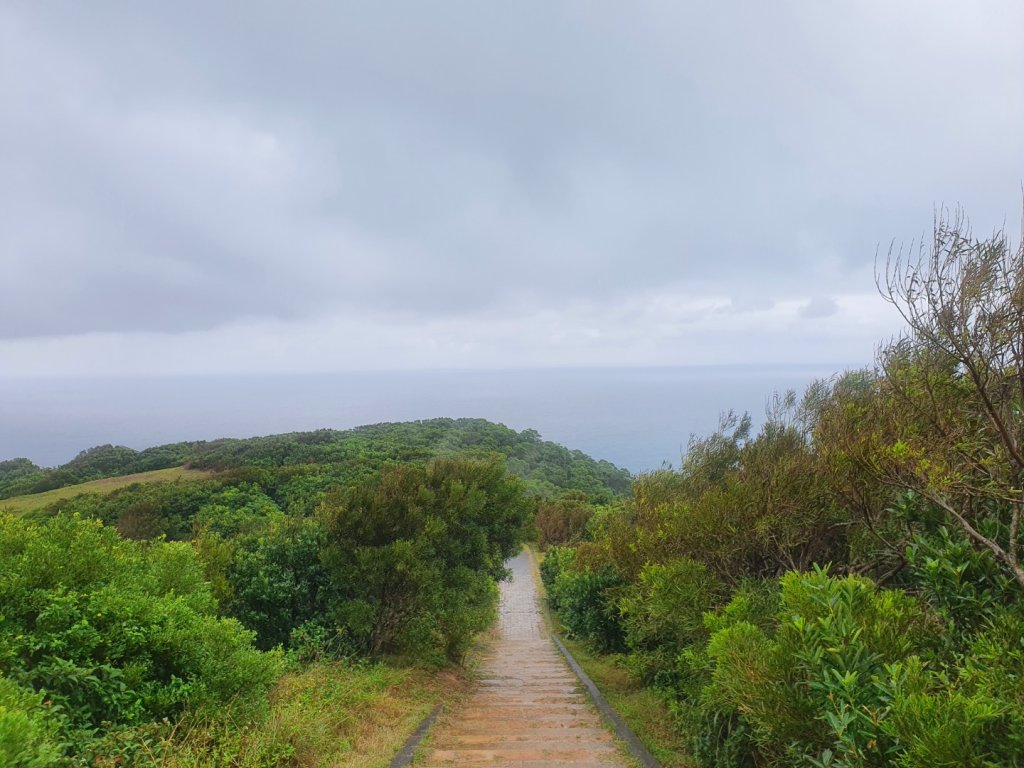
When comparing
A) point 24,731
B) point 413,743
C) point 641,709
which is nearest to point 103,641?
point 24,731

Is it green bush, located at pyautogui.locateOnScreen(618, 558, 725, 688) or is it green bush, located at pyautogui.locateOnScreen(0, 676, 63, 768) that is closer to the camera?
green bush, located at pyautogui.locateOnScreen(0, 676, 63, 768)

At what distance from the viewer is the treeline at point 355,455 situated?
175ft

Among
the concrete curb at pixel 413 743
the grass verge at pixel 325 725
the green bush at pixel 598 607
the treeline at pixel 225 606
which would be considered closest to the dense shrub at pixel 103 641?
the treeline at pixel 225 606

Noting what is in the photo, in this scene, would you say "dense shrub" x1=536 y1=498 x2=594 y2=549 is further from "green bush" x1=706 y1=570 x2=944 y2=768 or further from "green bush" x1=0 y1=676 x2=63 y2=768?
"green bush" x1=0 y1=676 x2=63 y2=768

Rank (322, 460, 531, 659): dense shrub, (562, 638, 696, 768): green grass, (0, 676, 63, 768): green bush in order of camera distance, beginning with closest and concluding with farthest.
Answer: (0, 676, 63, 768): green bush → (562, 638, 696, 768): green grass → (322, 460, 531, 659): dense shrub

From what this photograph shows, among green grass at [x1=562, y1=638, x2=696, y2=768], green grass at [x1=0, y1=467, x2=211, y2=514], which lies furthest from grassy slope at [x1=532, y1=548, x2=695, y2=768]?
green grass at [x1=0, y1=467, x2=211, y2=514]

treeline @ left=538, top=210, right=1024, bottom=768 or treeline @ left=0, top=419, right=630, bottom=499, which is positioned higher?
treeline @ left=538, top=210, right=1024, bottom=768

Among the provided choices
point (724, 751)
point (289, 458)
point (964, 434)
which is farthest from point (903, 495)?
point (289, 458)

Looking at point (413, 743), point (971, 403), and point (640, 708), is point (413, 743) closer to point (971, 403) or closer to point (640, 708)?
point (640, 708)

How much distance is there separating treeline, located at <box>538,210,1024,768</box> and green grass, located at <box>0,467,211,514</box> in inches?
1935

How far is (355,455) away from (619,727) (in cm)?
4751

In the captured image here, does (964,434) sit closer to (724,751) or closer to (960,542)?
(960,542)

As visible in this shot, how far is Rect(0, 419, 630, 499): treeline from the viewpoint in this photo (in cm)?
5322

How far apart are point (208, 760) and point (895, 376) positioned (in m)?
6.66
